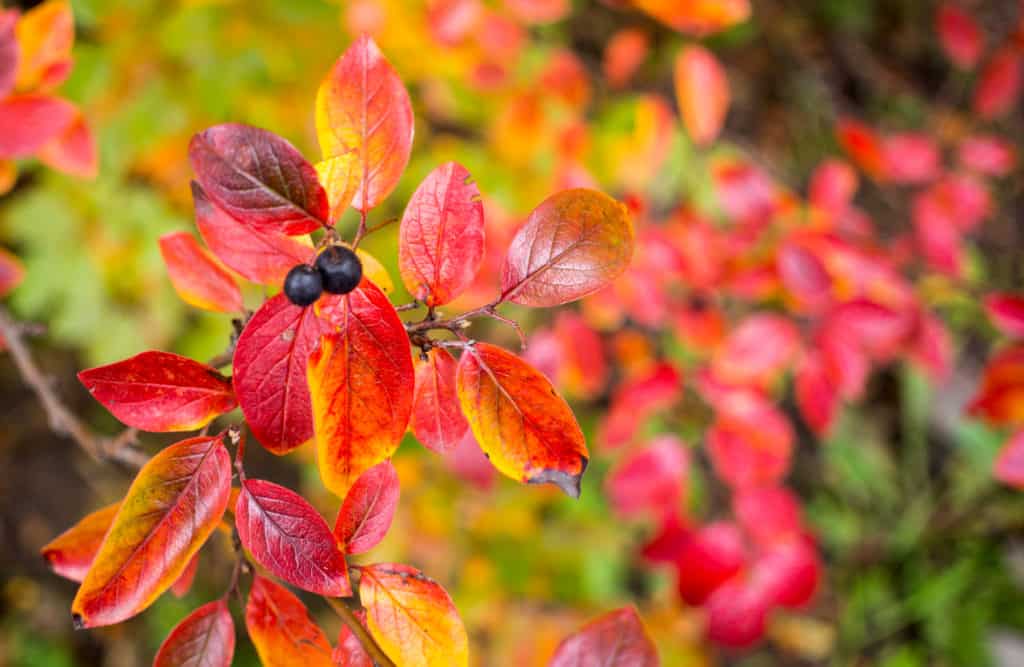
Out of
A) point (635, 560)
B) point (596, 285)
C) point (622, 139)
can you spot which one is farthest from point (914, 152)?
point (596, 285)

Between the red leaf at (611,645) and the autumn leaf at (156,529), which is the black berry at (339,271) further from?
the red leaf at (611,645)

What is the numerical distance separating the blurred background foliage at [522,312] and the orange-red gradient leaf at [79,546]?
13.7 inches

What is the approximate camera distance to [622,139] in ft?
4.99

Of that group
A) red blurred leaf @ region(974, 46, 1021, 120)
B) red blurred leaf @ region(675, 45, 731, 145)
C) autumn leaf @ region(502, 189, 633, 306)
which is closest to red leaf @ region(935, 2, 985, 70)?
red blurred leaf @ region(974, 46, 1021, 120)

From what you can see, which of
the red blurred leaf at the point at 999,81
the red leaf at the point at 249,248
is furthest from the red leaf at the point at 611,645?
the red blurred leaf at the point at 999,81

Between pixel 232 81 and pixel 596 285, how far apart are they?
0.95 m

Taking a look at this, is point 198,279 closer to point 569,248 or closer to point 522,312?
point 569,248

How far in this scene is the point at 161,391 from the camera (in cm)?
43

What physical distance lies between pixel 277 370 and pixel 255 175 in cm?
11

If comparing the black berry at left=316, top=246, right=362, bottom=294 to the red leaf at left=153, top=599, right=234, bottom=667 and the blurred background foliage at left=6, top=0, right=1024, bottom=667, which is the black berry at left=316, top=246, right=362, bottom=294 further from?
the blurred background foliage at left=6, top=0, right=1024, bottom=667

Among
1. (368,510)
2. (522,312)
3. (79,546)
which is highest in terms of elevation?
(368,510)

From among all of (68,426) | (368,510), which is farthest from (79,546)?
(368,510)

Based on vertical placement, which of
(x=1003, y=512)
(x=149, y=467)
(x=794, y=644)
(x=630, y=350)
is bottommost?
(x=794, y=644)

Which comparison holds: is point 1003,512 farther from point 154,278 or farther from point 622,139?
point 154,278
